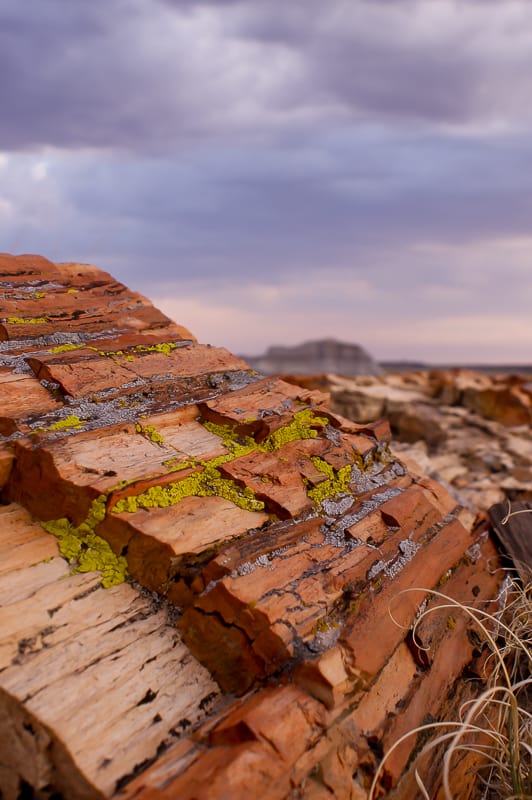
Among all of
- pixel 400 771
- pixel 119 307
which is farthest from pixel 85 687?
pixel 119 307

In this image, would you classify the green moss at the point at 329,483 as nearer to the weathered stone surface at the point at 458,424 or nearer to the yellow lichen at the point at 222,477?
the yellow lichen at the point at 222,477

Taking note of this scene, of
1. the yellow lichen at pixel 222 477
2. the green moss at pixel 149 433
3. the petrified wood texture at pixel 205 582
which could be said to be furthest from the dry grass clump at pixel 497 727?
the green moss at pixel 149 433

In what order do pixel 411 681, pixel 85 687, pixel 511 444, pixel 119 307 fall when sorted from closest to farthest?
pixel 85 687
pixel 411 681
pixel 119 307
pixel 511 444

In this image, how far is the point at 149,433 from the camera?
15.4ft

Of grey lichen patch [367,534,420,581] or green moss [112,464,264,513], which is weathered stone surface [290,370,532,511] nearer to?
grey lichen patch [367,534,420,581]

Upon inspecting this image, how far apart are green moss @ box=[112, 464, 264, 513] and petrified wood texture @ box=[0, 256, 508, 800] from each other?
0.6 inches

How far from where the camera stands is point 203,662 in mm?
3508

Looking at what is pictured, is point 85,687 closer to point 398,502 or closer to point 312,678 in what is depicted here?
point 312,678

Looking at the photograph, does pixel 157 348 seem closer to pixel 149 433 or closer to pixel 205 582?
pixel 149 433

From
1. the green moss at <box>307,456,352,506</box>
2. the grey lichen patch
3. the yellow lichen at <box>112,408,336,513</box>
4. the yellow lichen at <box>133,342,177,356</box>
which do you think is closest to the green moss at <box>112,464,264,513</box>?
the yellow lichen at <box>112,408,336,513</box>

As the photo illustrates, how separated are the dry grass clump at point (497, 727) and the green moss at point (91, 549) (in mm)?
1840

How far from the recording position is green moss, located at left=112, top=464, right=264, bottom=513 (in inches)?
157

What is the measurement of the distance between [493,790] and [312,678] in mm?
1793

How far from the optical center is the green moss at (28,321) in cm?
542
